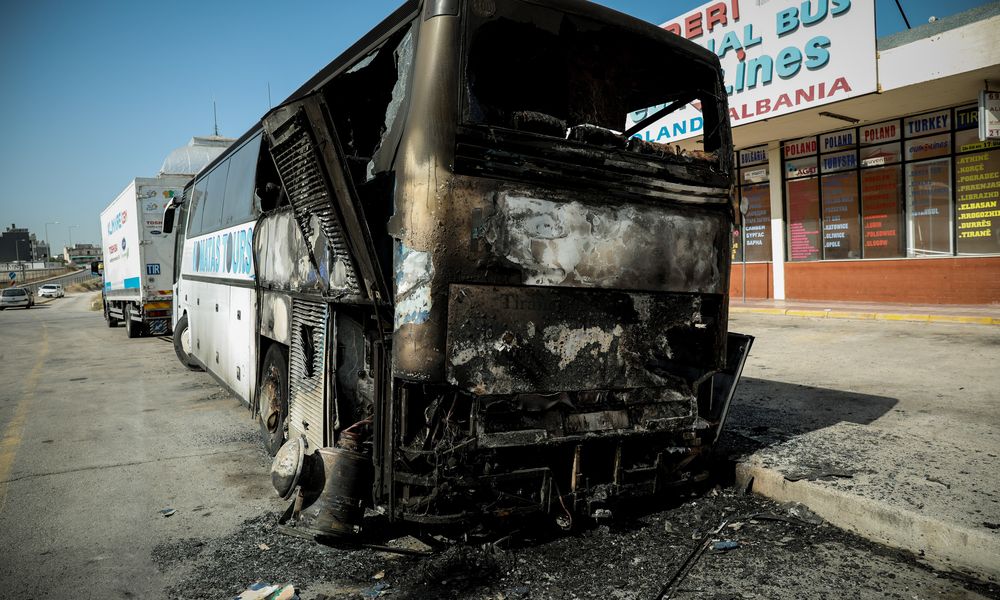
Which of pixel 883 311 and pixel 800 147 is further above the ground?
pixel 800 147

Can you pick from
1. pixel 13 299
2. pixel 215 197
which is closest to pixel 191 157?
pixel 215 197

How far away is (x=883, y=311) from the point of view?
497 inches

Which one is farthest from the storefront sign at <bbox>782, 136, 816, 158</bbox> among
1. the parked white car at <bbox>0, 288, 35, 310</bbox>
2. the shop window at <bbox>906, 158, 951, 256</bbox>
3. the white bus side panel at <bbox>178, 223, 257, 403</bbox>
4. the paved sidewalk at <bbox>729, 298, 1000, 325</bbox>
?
the parked white car at <bbox>0, 288, 35, 310</bbox>

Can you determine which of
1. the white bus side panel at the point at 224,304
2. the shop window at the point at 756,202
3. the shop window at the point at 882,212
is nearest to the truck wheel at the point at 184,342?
the white bus side panel at the point at 224,304

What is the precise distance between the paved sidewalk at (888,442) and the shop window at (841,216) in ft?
21.2

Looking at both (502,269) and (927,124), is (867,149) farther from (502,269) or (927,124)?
(502,269)

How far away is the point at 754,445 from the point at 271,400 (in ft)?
13.1

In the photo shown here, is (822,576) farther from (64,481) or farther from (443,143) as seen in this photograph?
(64,481)

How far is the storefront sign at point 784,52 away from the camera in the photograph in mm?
12422

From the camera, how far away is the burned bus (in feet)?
9.86

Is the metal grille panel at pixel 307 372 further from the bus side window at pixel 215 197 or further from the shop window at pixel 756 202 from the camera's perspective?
the shop window at pixel 756 202

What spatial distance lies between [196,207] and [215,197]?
1.49 meters

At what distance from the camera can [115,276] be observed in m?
18.8

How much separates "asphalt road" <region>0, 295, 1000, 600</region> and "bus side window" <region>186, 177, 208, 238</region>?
147 inches
